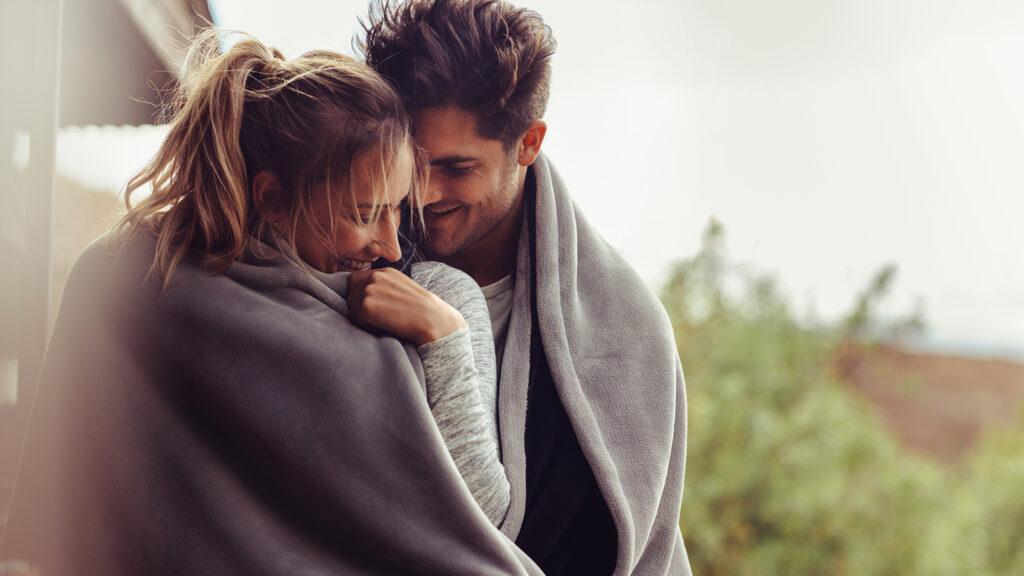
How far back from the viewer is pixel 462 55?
53.6 inches

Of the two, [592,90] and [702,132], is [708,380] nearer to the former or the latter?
[702,132]

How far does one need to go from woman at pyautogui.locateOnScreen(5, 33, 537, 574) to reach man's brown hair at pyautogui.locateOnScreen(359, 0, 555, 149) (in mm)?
314

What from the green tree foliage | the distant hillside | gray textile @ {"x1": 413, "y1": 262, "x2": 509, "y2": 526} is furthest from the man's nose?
the distant hillside

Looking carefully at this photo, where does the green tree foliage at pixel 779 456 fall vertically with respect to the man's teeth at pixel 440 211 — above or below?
below

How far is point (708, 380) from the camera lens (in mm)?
4285

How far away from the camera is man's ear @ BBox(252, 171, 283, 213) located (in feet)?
3.24

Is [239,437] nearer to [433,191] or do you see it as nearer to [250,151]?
[250,151]

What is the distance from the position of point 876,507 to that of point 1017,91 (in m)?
3.67

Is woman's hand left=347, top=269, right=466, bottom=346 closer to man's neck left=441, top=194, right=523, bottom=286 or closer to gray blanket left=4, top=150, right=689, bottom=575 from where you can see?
gray blanket left=4, top=150, right=689, bottom=575

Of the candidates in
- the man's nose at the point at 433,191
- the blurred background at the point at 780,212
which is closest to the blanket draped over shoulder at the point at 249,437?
the man's nose at the point at 433,191

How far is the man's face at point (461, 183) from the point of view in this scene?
133 centimetres

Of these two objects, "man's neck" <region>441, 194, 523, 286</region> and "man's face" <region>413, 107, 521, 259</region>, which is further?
"man's neck" <region>441, 194, 523, 286</region>

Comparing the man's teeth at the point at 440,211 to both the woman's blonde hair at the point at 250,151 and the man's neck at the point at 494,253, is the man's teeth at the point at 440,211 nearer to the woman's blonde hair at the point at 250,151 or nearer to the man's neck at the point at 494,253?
the man's neck at the point at 494,253

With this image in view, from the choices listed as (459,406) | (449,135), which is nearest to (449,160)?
(449,135)
